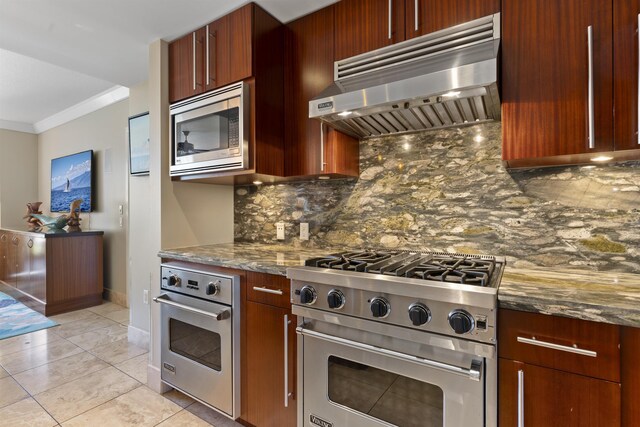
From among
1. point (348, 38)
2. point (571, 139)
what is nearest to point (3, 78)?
point (348, 38)

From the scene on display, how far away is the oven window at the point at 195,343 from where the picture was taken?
5.99ft

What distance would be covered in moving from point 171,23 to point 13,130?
5.34 meters

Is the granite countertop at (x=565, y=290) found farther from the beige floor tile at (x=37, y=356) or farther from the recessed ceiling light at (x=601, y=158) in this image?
the beige floor tile at (x=37, y=356)

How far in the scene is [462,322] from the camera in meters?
1.08

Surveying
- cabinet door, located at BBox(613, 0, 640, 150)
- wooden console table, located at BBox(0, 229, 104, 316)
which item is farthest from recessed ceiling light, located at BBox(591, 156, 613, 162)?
wooden console table, located at BBox(0, 229, 104, 316)

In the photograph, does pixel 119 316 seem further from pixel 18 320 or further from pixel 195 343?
pixel 195 343

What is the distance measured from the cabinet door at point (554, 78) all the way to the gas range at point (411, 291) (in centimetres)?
56

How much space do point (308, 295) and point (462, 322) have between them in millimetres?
634

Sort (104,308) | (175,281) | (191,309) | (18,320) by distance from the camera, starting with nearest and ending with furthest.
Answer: (191,309)
(175,281)
(18,320)
(104,308)

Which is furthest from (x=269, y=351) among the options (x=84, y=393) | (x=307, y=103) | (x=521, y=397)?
(x=84, y=393)

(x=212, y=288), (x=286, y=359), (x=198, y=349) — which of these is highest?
(x=212, y=288)

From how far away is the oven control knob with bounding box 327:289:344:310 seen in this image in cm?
135

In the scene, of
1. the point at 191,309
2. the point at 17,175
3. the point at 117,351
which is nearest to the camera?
the point at 191,309

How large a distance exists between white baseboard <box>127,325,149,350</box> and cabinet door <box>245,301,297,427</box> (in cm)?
171
